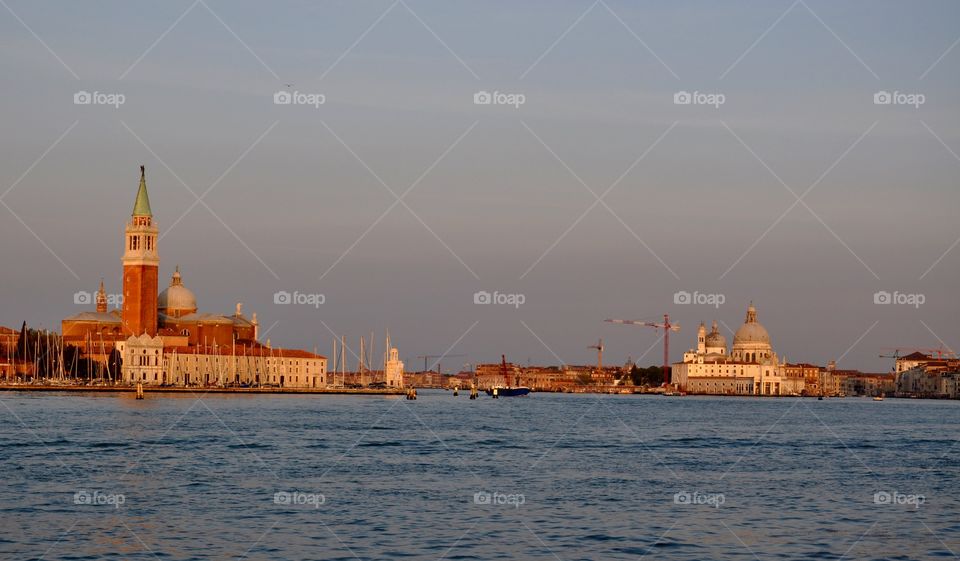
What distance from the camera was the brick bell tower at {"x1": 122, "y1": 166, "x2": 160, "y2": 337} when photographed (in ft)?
333

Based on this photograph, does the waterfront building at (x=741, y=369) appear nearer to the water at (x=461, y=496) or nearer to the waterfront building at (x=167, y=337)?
the waterfront building at (x=167, y=337)

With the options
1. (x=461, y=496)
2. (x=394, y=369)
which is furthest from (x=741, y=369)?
(x=461, y=496)

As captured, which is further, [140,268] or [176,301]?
[176,301]

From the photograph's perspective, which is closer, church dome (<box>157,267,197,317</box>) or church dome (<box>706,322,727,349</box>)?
church dome (<box>157,267,197,317</box>)

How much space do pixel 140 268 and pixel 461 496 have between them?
270ft

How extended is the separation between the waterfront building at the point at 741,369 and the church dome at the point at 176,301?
255 ft

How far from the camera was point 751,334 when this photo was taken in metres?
181

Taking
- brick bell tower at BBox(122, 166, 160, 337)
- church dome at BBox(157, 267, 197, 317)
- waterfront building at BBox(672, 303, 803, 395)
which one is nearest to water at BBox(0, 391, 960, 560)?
brick bell tower at BBox(122, 166, 160, 337)

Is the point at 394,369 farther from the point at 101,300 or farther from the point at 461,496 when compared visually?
the point at 461,496

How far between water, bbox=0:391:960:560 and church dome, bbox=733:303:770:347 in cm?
14175

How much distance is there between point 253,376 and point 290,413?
186 feet

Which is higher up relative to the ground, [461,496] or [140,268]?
[140,268]

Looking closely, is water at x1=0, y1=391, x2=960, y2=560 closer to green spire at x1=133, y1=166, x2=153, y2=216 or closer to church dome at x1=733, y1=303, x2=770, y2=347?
green spire at x1=133, y1=166, x2=153, y2=216

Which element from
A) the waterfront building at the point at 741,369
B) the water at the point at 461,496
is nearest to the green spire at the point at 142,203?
the water at the point at 461,496
